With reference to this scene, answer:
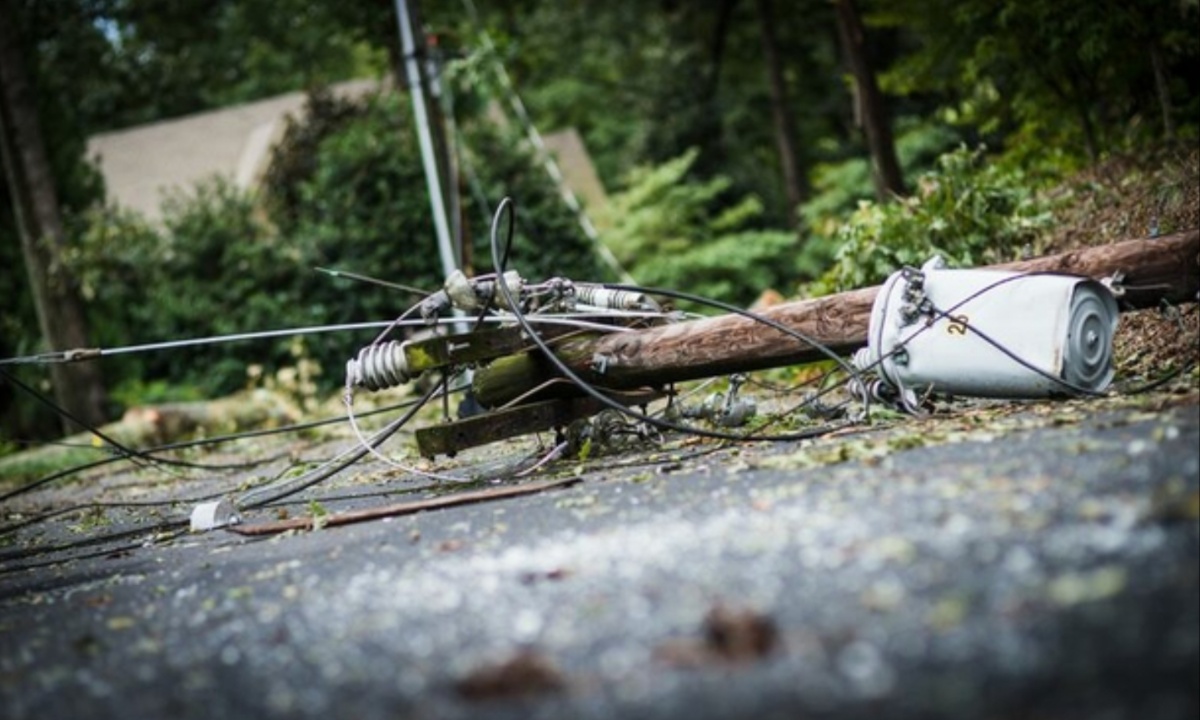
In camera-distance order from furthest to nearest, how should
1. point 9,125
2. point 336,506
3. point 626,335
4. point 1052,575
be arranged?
1. point 9,125
2. point 626,335
3. point 336,506
4. point 1052,575

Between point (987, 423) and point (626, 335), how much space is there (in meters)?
2.02

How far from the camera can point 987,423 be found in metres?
4.74

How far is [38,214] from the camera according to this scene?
16.7 meters

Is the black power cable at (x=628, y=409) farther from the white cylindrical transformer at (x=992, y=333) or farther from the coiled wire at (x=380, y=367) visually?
the coiled wire at (x=380, y=367)

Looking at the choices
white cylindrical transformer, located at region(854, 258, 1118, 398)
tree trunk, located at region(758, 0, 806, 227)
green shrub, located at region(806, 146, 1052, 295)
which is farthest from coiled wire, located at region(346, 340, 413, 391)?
tree trunk, located at region(758, 0, 806, 227)

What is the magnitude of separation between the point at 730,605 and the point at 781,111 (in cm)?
1945

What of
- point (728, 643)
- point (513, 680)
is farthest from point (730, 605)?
point (513, 680)

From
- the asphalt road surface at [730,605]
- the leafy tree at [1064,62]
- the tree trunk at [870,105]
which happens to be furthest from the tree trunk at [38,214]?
the asphalt road surface at [730,605]

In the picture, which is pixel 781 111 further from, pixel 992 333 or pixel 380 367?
pixel 992 333

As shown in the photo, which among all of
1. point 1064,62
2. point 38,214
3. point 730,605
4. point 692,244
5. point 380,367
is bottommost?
point 730,605

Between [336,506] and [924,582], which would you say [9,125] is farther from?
[924,582]

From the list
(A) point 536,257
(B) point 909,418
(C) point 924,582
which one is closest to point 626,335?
(B) point 909,418

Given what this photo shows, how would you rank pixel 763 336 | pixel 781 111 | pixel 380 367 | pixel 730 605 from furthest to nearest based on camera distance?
1. pixel 781 111
2. pixel 380 367
3. pixel 763 336
4. pixel 730 605

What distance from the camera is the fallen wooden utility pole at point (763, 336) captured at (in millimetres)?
4965
